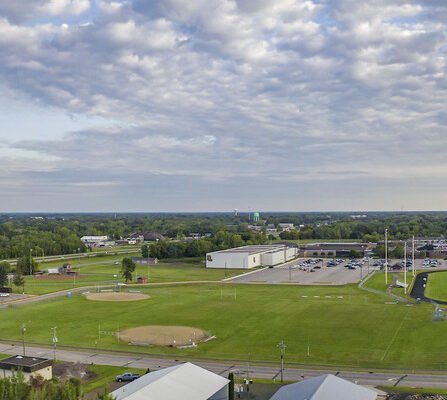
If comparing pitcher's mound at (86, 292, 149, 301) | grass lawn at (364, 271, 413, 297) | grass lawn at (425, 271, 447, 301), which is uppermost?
grass lawn at (425, 271, 447, 301)

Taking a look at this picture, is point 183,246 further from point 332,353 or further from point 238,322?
point 332,353

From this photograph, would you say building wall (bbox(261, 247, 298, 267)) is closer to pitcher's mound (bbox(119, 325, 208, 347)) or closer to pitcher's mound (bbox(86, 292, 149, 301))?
pitcher's mound (bbox(86, 292, 149, 301))

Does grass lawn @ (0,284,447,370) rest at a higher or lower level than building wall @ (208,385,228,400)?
lower

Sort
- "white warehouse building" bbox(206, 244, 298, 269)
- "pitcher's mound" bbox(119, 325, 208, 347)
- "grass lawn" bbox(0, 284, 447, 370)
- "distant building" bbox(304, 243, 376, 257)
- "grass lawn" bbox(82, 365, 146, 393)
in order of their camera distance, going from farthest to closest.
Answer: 1. "distant building" bbox(304, 243, 376, 257)
2. "white warehouse building" bbox(206, 244, 298, 269)
3. "pitcher's mound" bbox(119, 325, 208, 347)
4. "grass lawn" bbox(0, 284, 447, 370)
5. "grass lawn" bbox(82, 365, 146, 393)

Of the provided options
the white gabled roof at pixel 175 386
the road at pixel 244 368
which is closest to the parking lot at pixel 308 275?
the road at pixel 244 368

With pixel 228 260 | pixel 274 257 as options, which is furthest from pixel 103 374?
pixel 274 257

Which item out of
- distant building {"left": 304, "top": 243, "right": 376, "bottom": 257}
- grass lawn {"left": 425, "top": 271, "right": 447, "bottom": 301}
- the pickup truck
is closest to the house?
the pickup truck

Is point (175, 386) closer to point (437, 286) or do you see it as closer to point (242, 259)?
point (437, 286)

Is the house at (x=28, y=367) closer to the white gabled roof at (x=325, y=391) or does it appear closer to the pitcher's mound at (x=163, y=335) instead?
the pitcher's mound at (x=163, y=335)
